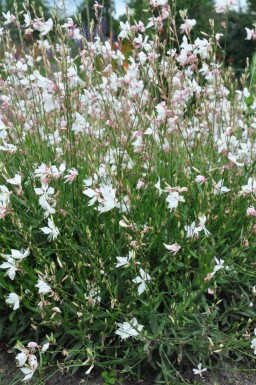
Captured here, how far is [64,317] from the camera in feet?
8.38

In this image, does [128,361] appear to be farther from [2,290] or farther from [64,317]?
[2,290]

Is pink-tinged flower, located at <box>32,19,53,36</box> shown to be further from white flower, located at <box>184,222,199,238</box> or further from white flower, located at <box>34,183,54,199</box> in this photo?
white flower, located at <box>184,222,199,238</box>

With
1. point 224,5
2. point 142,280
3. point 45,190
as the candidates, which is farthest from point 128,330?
point 224,5

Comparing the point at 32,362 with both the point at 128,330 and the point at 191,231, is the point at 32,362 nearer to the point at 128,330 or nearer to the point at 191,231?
the point at 128,330

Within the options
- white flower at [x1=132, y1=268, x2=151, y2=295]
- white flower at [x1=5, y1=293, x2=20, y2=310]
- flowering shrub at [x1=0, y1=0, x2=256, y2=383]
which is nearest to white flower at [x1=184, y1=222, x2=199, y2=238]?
flowering shrub at [x1=0, y1=0, x2=256, y2=383]

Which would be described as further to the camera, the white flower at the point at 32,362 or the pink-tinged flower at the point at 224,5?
the pink-tinged flower at the point at 224,5

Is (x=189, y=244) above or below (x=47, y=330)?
above

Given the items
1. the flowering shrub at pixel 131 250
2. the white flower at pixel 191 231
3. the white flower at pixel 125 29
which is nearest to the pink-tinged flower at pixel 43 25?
the flowering shrub at pixel 131 250

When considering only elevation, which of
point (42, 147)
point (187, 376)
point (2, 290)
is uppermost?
point (42, 147)

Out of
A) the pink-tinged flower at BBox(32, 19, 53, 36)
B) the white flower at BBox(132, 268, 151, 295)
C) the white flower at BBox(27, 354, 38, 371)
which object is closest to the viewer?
the white flower at BBox(27, 354, 38, 371)

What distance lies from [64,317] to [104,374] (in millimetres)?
319

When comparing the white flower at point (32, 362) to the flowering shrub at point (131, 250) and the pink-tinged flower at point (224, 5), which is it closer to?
the flowering shrub at point (131, 250)

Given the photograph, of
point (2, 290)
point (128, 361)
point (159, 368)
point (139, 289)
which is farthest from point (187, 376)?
point (2, 290)

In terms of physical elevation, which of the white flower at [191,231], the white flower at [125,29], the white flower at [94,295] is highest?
the white flower at [125,29]
